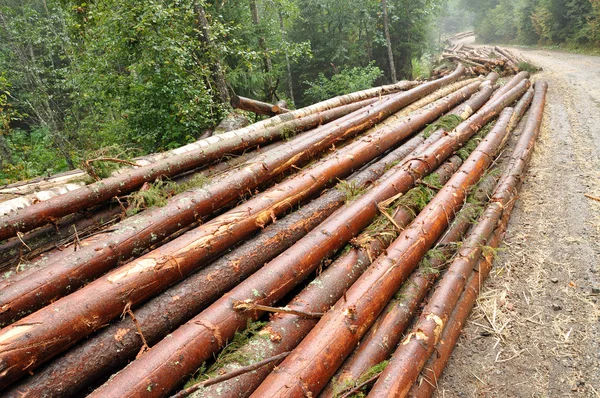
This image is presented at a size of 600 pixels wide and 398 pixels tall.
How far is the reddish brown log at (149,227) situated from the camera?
Result: 2396 millimetres

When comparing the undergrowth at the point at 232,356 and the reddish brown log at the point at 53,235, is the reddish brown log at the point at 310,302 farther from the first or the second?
the reddish brown log at the point at 53,235

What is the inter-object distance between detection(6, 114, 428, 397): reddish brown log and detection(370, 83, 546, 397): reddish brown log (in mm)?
1503

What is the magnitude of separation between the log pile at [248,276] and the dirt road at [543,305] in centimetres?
23

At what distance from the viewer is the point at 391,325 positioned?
2834 mm

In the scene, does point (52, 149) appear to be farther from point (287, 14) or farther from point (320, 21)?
point (320, 21)

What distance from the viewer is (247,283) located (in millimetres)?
2840

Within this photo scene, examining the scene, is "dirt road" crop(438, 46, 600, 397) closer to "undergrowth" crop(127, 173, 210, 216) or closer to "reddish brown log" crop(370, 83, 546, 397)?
"reddish brown log" crop(370, 83, 546, 397)

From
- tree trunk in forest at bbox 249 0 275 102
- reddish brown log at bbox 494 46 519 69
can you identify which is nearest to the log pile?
tree trunk in forest at bbox 249 0 275 102

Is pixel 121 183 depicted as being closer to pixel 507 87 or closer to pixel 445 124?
pixel 445 124

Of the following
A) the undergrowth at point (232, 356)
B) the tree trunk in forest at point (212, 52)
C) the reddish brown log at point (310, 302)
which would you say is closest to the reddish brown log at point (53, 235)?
the undergrowth at point (232, 356)

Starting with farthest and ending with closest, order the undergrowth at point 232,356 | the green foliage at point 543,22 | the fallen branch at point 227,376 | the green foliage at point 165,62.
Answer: the green foliage at point 543,22 < the green foliage at point 165,62 < the undergrowth at point 232,356 < the fallen branch at point 227,376

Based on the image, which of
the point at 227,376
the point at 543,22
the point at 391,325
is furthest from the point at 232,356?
the point at 543,22

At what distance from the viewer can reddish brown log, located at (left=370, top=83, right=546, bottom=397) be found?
2.35 metres

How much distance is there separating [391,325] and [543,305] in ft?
5.75
